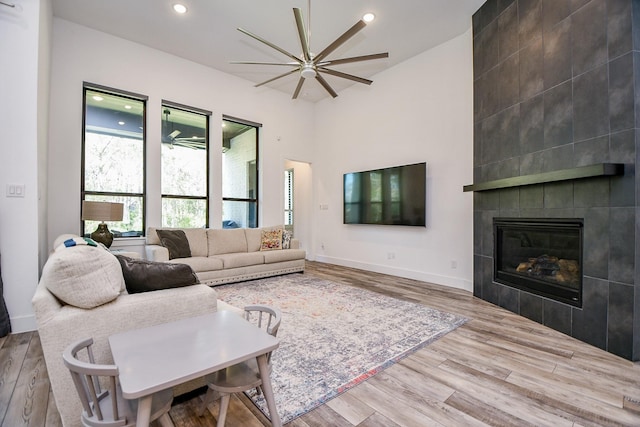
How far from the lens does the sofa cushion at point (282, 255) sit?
4.88 metres

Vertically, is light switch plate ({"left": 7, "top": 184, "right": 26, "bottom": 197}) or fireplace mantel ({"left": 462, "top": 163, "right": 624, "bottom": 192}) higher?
fireplace mantel ({"left": 462, "top": 163, "right": 624, "bottom": 192})

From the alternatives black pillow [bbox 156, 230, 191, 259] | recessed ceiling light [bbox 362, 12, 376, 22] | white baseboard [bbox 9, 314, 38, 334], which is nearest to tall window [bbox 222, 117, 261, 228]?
black pillow [bbox 156, 230, 191, 259]

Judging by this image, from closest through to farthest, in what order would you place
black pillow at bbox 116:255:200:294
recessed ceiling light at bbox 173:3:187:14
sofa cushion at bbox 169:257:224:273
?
black pillow at bbox 116:255:200:294, recessed ceiling light at bbox 173:3:187:14, sofa cushion at bbox 169:257:224:273

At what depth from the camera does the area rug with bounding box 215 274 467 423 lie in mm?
1812

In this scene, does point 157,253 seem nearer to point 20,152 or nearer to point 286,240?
point 20,152

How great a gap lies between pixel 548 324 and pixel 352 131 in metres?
4.47

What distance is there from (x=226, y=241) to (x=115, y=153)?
7.02 feet

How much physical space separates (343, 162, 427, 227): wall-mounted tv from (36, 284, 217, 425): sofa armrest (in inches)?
148

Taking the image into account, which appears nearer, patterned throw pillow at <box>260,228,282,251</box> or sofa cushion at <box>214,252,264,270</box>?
sofa cushion at <box>214,252,264,270</box>

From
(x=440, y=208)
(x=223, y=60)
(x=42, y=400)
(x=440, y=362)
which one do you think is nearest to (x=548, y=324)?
(x=440, y=362)

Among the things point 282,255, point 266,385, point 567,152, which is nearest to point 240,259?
point 282,255

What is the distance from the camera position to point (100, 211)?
3520 millimetres

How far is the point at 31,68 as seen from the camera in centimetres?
272

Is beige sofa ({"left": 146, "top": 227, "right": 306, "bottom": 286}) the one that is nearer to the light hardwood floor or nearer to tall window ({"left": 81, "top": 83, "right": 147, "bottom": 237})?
tall window ({"left": 81, "top": 83, "right": 147, "bottom": 237})
